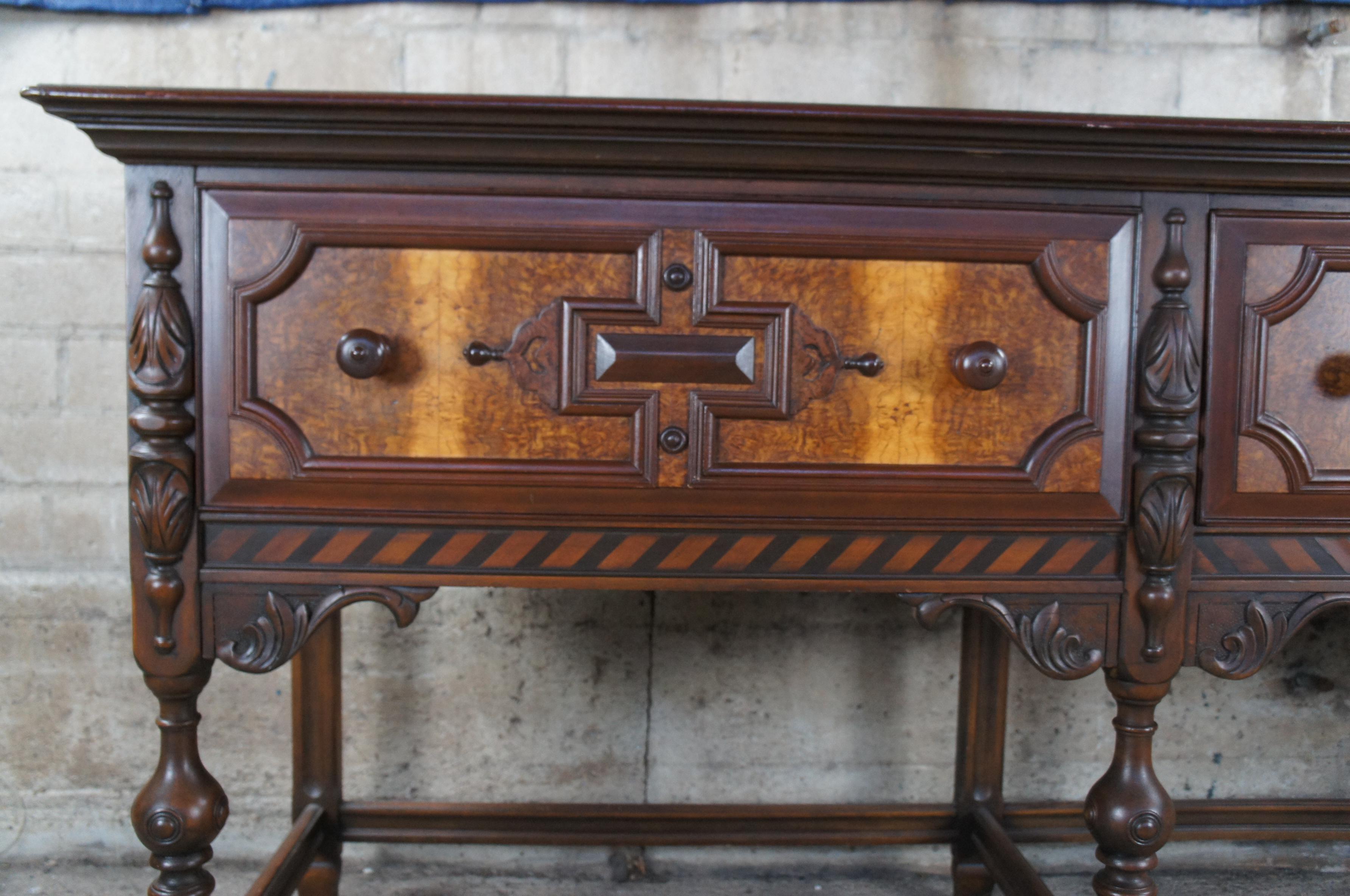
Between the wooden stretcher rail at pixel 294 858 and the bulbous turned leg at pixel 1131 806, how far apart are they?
1053 mm

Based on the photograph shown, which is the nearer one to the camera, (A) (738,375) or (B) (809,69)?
(A) (738,375)

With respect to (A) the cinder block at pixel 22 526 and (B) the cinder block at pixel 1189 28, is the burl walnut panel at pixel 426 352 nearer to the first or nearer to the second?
(A) the cinder block at pixel 22 526

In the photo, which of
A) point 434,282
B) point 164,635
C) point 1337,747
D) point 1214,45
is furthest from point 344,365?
point 1337,747

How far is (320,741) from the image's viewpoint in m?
1.61

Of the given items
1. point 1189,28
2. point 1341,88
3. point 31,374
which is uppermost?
point 1189,28

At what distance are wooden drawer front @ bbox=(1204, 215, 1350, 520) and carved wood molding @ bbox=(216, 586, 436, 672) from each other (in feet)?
2.94

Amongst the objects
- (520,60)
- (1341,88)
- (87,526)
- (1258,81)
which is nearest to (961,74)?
(1258,81)

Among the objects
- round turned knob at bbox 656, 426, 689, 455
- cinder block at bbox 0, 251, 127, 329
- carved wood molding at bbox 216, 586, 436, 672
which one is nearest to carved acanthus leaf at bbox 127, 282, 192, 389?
carved wood molding at bbox 216, 586, 436, 672

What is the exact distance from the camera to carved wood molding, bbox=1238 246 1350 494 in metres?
1.02

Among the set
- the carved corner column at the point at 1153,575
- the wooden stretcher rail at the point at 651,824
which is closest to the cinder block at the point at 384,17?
the carved corner column at the point at 1153,575

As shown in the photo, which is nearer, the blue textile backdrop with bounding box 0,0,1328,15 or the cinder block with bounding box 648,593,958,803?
the blue textile backdrop with bounding box 0,0,1328,15

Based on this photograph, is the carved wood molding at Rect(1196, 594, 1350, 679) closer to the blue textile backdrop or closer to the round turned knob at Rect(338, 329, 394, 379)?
the round turned knob at Rect(338, 329, 394, 379)

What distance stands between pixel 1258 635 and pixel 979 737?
71cm

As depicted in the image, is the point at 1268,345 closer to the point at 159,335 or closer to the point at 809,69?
the point at 809,69
